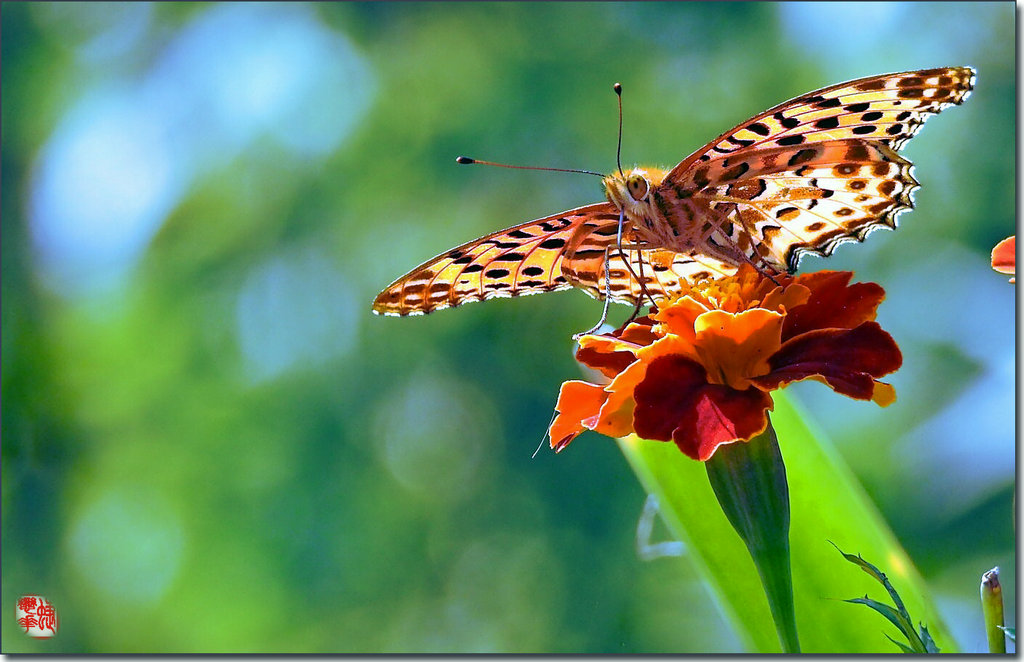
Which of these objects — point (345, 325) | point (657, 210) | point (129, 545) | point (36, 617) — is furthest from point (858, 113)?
point (129, 545)

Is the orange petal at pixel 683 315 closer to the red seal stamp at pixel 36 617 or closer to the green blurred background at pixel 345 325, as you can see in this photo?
the red seal stamp at pixel 36 617

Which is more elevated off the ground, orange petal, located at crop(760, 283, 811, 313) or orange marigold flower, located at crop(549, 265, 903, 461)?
orange petal, located at crop(760, 283, 811, 313)

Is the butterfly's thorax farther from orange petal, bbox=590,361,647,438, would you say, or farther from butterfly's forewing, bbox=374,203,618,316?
orange petal, bbox=590,361,647,438

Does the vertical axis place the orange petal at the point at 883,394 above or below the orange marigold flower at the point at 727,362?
below

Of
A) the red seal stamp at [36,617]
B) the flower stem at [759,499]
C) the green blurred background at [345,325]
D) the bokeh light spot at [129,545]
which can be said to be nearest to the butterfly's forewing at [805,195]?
the flower stem at [759,499]

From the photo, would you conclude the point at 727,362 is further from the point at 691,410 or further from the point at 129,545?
the point at 129,545

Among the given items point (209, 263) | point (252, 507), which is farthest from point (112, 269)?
point (252, 507)

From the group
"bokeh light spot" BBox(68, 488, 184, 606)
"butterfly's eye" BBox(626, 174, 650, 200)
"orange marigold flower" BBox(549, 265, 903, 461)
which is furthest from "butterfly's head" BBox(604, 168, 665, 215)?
"bokeh light spot" BBox(68, 488, 184, 606)
